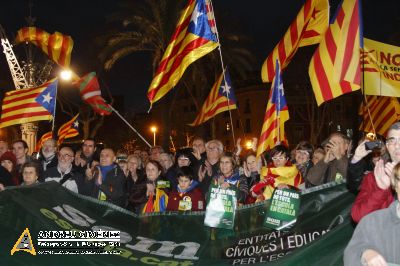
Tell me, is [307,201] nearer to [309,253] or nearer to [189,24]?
[309,253]

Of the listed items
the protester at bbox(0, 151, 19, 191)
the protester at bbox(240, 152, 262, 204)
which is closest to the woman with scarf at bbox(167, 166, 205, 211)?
the protester at bbox(240, 152, 262, 204)

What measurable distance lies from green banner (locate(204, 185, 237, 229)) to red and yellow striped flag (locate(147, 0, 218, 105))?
3.10 metres

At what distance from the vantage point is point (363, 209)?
3.63 meters

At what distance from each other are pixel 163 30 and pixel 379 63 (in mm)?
12493

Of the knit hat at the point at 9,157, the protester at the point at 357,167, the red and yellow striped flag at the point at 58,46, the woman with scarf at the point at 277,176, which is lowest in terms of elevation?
the protester at the point at 357,167

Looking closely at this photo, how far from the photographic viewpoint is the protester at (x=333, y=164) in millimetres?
6070

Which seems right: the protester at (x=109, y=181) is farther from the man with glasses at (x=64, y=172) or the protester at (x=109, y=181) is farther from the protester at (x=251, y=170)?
the protester at (x=251, y=170)

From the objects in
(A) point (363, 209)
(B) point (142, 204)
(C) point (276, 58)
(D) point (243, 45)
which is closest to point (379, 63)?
(C) point (276, 58)

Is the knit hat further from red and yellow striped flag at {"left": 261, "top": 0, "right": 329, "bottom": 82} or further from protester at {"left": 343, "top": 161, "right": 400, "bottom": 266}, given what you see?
protester at {"left": 343, "top": 161, "right": 400, "bottom": 266}

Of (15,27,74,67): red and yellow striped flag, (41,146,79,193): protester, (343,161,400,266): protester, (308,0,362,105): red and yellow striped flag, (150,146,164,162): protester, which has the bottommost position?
(343,161,400,266): protester

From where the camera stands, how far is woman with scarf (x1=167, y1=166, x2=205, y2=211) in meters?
6.35

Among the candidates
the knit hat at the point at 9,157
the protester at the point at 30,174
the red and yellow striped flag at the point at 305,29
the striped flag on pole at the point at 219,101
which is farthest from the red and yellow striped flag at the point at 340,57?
the knit hat at the point at 9,157

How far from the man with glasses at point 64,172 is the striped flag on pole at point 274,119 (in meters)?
2.80

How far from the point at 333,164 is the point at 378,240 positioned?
337 centimetres
